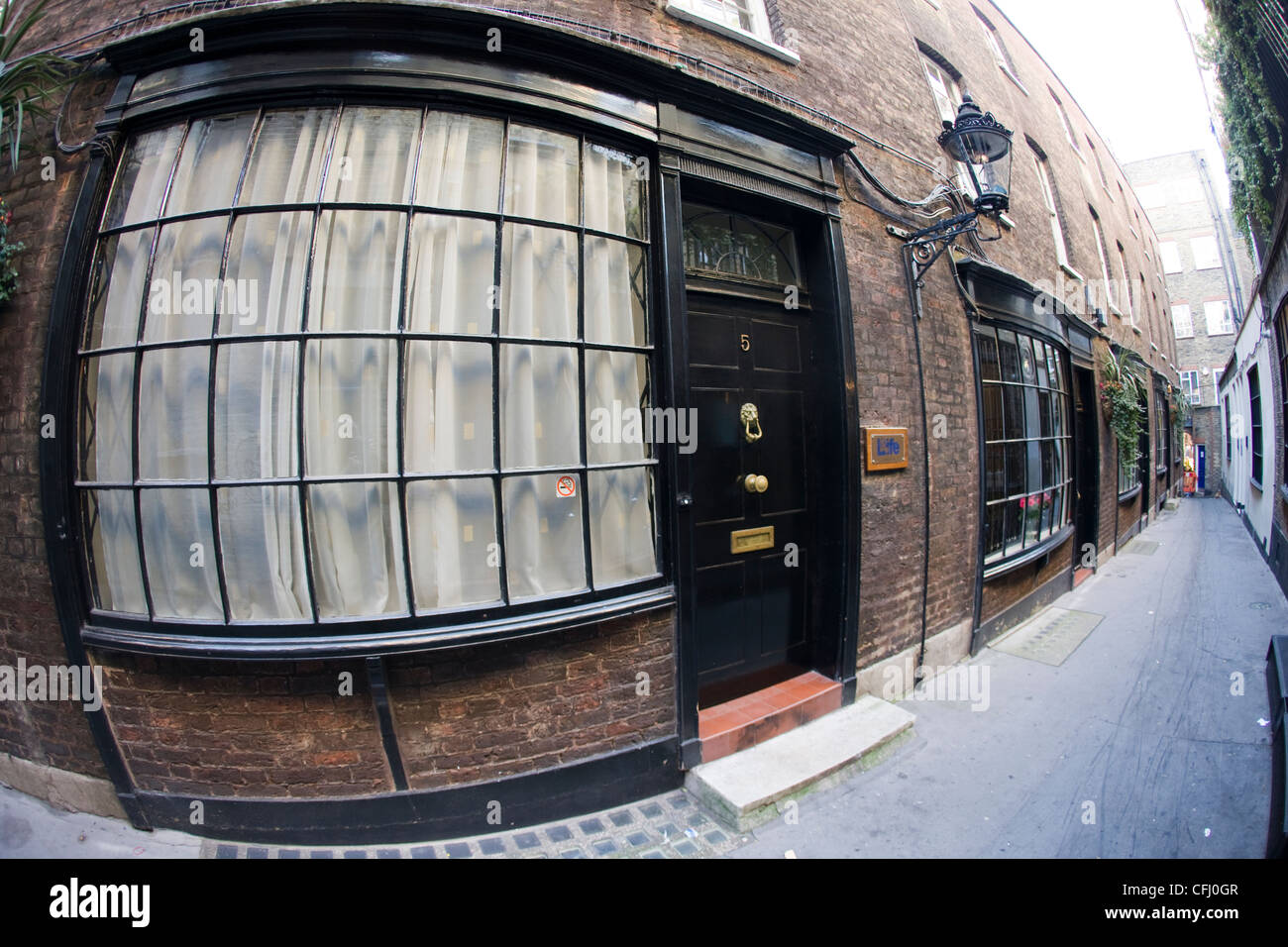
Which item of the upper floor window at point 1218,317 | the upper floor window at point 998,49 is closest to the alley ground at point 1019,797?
the upper floor window at point 998,49

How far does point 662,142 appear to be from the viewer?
3123 mm

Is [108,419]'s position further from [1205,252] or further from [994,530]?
[1205,252]

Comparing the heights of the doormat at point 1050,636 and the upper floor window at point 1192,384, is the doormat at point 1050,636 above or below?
below

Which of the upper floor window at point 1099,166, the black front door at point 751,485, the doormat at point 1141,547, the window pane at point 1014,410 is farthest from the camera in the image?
the upper floor window at point 1099,166

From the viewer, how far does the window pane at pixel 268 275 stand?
8.30 feet

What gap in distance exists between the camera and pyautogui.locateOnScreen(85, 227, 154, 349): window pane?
2674mm

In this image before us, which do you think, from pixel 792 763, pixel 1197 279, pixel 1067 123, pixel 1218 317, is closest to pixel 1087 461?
pixel 1067 123

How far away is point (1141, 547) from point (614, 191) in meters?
12.5

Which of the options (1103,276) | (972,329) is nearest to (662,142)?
(972,329)

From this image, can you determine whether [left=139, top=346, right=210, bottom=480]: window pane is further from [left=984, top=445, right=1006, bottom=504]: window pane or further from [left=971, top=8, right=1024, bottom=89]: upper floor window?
[left=971, top=8, right=1024, bottom=89]: upper floor window

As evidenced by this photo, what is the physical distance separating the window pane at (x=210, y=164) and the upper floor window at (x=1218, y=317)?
35566mm

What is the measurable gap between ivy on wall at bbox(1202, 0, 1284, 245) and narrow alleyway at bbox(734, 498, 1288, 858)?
16.3ft

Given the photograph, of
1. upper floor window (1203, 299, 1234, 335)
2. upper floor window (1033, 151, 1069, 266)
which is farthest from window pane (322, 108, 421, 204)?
upper floor window (1203, 299, 1234, 335)

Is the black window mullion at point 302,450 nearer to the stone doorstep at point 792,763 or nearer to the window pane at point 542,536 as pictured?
the window pane at point 542,536
